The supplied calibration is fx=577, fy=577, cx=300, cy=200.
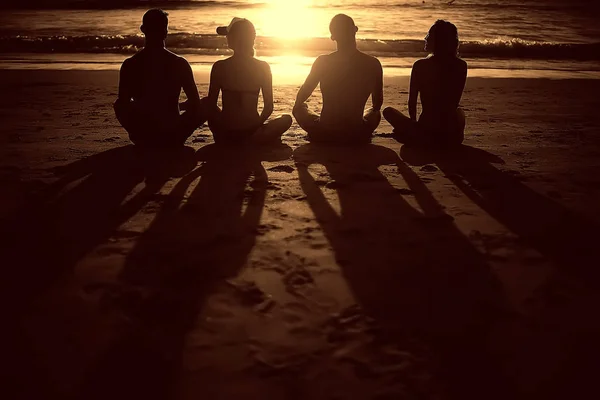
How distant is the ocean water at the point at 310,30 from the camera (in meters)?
15.5

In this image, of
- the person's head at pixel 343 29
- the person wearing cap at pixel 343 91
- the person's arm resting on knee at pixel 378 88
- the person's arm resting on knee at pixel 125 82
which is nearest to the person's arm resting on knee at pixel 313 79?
the person wearing cap at pixel 343 91

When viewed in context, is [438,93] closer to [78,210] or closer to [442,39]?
[442,39]

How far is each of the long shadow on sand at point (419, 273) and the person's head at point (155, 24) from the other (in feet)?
6.90

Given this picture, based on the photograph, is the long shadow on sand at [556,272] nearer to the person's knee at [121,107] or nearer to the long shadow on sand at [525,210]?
the long shadow on sand at [525,210]

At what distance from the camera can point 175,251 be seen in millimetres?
3432

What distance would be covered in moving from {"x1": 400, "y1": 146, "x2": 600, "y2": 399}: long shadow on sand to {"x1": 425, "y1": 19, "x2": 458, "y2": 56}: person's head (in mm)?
1130

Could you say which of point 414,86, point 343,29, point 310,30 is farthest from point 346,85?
point 310,30

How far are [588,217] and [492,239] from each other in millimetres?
898

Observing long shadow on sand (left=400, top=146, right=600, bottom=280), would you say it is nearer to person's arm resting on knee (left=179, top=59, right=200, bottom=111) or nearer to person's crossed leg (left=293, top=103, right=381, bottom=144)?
person's crossed leg (left=293, top=103, right=381, bottom=144)

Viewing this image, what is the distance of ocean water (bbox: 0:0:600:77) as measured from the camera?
15.5m

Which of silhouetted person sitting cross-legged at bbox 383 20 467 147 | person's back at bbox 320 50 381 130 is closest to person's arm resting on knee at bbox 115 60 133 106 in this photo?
person's back at bbox 320 50 381 130

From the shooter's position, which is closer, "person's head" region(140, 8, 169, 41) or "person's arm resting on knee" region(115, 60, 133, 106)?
"person's head" region(140, 8, 169, 41)

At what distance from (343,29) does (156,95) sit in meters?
1.98

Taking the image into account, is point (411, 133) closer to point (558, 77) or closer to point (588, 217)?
point (588, 217)
